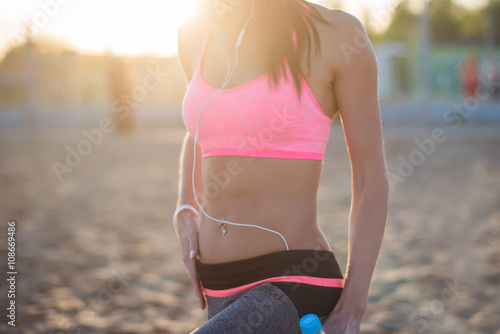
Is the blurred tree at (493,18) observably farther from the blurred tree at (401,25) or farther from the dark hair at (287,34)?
the dark hair at (287,34)

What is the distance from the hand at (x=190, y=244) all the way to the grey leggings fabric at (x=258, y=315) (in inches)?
11.1

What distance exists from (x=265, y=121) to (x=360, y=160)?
302 mm

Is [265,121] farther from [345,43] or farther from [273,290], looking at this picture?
[273,290]

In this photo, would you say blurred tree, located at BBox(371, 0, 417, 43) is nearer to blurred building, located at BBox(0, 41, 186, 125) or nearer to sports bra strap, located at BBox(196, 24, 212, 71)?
blurred building, located at BBox(0, 41, 186, 125)

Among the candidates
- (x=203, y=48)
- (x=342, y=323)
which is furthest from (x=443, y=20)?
(x=342, y=323)

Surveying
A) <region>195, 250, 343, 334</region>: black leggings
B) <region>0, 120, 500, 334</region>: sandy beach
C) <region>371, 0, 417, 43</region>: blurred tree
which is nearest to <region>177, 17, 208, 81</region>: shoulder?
<region>195, 250, 343, 334</region>: black leggings

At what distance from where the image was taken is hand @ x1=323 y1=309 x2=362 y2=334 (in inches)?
A: 59.7

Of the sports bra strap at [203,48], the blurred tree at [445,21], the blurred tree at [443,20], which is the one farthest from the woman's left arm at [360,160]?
the blurred tree at [443,20]

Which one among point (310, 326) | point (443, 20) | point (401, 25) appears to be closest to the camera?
point (310, 326)

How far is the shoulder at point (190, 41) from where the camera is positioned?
1922 millimetres

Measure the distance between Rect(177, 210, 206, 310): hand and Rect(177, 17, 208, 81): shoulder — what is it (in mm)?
511

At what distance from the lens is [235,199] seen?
1.66m

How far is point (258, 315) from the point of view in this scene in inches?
56.4

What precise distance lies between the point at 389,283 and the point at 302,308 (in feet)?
12.1
